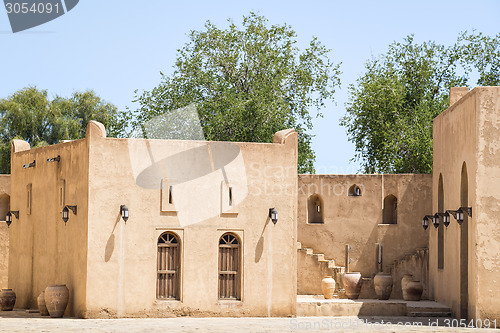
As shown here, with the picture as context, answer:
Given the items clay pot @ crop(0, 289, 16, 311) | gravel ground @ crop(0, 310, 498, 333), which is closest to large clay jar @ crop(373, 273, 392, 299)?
gravel ground @ crop(0, 310, 498, 333)

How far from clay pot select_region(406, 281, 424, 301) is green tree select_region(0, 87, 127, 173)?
22.8 m

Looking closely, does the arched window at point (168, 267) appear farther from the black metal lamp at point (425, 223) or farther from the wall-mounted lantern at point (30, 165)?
the black metal lamp at point (425, 223)

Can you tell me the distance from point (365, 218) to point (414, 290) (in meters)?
3.13

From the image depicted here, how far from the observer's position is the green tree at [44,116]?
4325 cm

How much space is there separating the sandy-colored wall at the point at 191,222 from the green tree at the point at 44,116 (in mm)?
23352

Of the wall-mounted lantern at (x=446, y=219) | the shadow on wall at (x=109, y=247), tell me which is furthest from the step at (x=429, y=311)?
the shadow on wall at (x=109, y=247)

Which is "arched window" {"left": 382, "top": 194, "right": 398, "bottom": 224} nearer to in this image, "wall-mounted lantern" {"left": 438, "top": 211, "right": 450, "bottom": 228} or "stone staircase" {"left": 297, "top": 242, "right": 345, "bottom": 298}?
"stone staircase" {"left": 297, "top": 242, "right": 345, "bottom": 298}

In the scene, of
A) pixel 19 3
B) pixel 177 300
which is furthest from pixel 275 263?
pixel 19 3

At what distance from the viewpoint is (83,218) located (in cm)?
1950

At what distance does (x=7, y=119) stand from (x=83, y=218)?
83.7 ft

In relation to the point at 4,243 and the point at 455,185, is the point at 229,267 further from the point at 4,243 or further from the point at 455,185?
the point at 4,243

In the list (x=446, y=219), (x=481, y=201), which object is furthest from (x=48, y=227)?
(x=481, y=201)

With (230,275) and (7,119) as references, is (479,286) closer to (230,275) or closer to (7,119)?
(230,275)

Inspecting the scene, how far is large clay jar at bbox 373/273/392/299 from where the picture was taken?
2377cm
